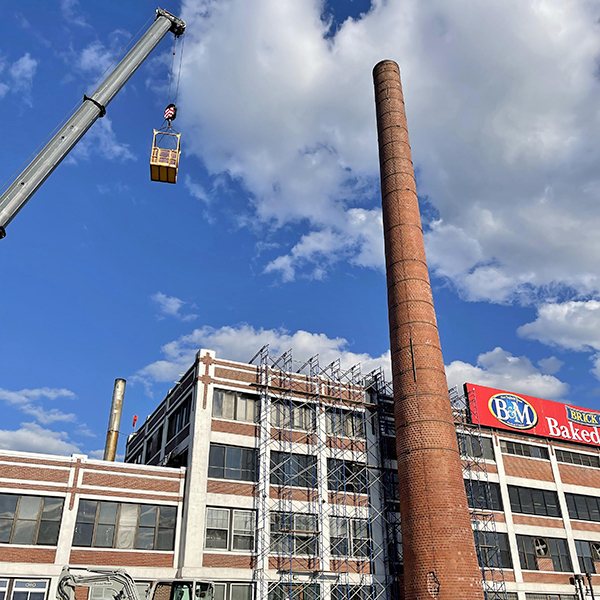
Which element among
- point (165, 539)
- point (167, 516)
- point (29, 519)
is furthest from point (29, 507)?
point (165, 539)

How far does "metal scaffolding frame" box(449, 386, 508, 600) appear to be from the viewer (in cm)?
3412

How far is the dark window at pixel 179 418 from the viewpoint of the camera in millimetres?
32250

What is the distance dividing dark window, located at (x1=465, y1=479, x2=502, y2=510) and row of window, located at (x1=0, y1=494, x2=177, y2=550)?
18.0 meters

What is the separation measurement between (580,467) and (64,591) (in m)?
35.1

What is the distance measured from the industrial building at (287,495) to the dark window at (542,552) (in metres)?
0.08

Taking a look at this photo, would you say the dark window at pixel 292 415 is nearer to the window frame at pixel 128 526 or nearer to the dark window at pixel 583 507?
the window frame at pixel 128 526

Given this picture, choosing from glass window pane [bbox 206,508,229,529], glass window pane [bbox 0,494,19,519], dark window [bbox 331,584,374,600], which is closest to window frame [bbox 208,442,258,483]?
glass window pane [bbox 206,508,229,529]

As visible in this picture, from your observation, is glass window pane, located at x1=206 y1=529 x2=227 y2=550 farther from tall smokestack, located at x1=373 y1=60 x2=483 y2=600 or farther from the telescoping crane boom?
the telescoping crane boom

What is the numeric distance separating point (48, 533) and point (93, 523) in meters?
1.89

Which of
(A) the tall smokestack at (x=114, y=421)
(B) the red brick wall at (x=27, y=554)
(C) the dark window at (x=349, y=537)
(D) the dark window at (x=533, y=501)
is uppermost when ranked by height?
(A) the tall smokestack at (x=114, y=421)

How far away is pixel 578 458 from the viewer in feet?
136

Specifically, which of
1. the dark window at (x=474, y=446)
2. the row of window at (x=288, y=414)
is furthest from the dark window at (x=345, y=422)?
the dark window at (x=474, y=446)

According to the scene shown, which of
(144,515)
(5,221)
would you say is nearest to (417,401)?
(144,515)

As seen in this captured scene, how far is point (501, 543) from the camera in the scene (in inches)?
1398
